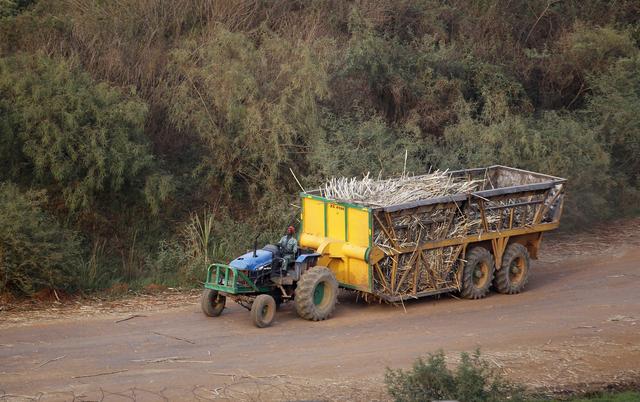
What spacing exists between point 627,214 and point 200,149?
10914mm

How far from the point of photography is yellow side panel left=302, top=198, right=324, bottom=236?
1598 cm

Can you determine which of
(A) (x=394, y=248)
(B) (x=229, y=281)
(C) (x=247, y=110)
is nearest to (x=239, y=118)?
(C) (x=247, y=110)

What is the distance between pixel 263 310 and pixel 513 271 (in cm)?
508

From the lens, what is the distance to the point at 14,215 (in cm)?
1550

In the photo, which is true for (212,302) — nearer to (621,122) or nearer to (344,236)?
(344,236)

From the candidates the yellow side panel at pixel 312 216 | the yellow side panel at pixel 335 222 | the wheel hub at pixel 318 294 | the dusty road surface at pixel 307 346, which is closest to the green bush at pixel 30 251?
the dusty road surface at pixel 307 346

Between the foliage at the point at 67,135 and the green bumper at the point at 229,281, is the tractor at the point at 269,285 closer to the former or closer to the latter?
the green bumper at the point at 229,281

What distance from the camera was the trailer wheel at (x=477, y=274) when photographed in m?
16.3

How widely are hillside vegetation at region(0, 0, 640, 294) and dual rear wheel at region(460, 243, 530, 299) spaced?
357 centimetres

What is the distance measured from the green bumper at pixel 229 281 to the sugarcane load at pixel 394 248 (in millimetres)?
15

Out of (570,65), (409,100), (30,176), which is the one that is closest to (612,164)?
(570,65)

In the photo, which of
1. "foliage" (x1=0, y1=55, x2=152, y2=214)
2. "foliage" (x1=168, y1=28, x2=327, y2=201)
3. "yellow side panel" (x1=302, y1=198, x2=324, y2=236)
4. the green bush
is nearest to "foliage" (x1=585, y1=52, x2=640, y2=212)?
"foliage" (x1=168, y1=28, x2=327, y2=201)

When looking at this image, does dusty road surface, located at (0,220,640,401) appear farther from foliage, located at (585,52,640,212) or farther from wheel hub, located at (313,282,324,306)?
foliage, located at (585,52,640,212)

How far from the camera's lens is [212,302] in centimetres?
1506
